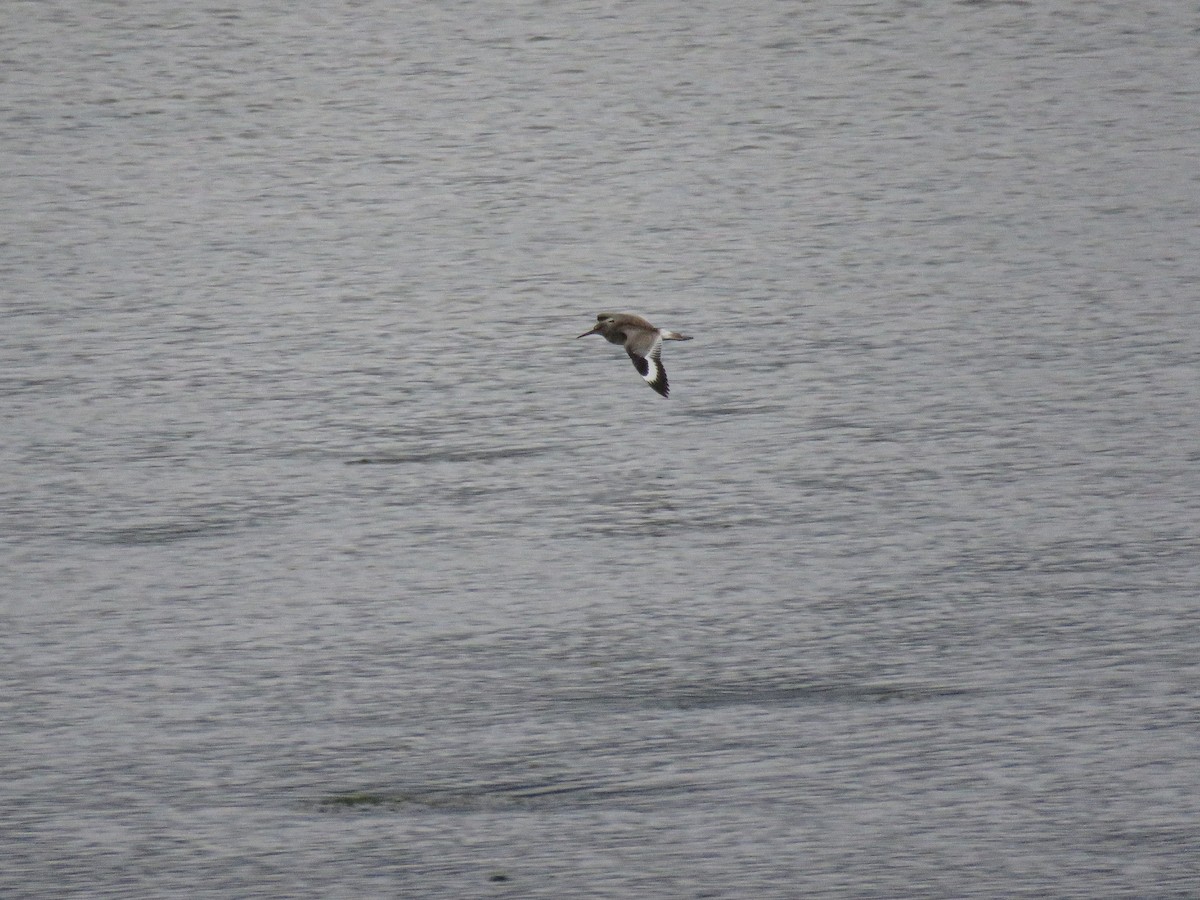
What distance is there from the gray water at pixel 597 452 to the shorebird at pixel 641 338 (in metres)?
0.06

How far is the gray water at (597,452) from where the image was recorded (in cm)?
264

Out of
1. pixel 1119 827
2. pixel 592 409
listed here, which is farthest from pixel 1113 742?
pixel 592 409

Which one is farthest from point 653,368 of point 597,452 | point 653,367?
point 597,452

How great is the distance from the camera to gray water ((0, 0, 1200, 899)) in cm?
264

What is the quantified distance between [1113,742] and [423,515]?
47.7 inches

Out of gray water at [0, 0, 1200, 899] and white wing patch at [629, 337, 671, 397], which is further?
white wing patch at [629, 337, 671, 397]

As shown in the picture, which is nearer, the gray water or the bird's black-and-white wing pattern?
the gray water

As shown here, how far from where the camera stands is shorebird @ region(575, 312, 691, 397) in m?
3.69

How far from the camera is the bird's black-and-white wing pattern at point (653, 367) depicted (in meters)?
3.67

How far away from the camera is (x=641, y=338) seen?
3764 mm

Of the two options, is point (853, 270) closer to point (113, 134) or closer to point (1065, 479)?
point (1065, 479)

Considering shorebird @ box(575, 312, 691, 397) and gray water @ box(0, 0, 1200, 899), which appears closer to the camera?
gray water @ box(0, 0, 1200, 899)

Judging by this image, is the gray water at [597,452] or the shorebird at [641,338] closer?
the gray water at [597,452]

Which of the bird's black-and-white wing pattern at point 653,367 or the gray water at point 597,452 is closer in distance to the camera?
the gray water at point 597,452
